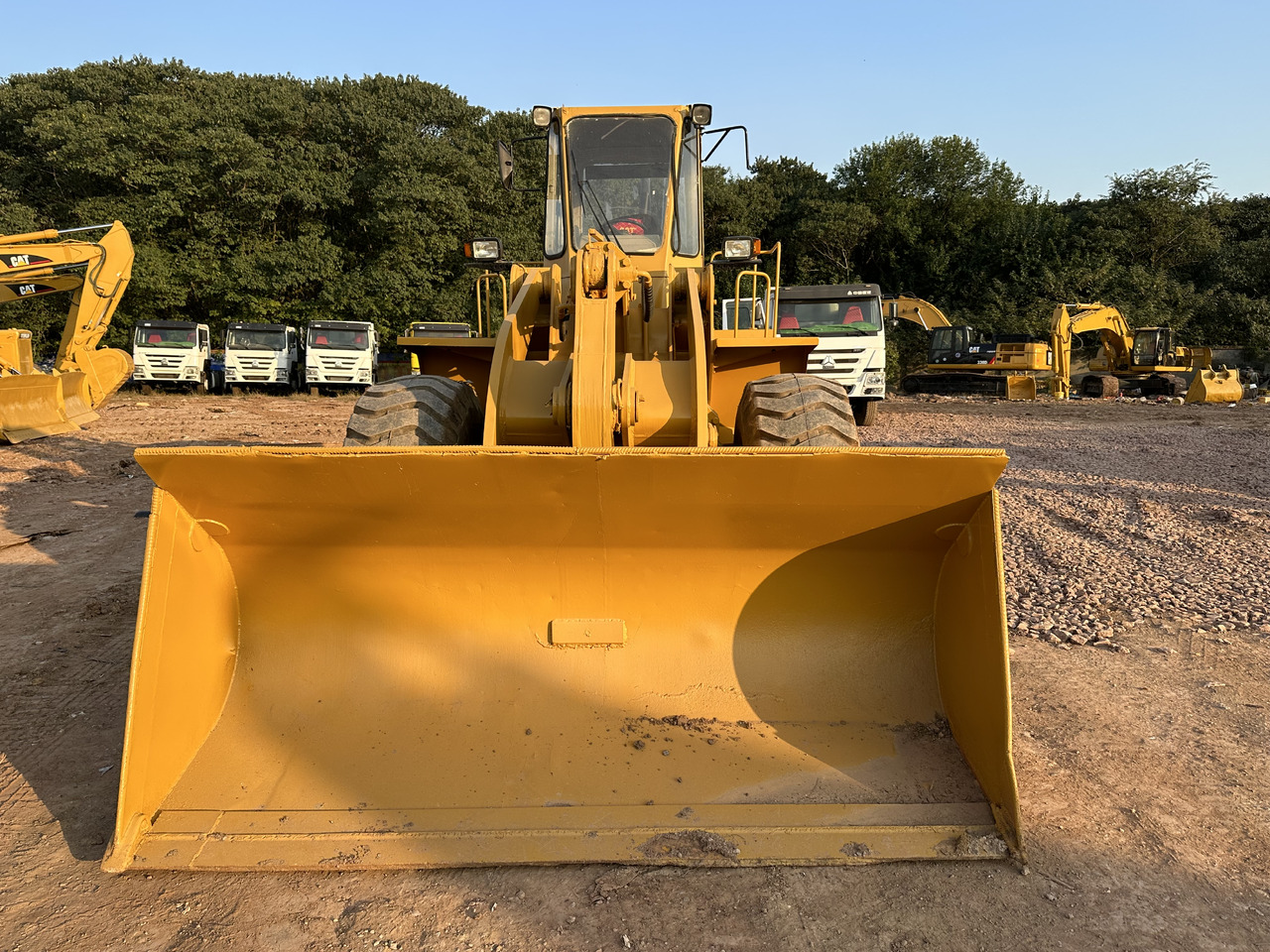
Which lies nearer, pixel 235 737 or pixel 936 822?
pixel 936 822

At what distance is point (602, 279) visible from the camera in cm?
412

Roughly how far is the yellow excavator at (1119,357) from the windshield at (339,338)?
20255mm

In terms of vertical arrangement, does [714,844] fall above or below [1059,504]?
below

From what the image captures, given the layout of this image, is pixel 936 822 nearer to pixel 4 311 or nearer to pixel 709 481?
pixel 709 481

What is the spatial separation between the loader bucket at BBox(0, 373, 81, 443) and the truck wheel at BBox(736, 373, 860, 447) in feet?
37.7

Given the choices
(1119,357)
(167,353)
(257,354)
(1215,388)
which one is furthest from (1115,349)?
(167,353)

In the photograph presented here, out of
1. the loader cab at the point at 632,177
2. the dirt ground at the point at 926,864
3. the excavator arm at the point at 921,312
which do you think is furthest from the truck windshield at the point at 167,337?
the loader cab at the point at 632,177

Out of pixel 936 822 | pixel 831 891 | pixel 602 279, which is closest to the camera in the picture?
pixel 831 891

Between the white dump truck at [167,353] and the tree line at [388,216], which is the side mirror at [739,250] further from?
the tree line at [388,216]

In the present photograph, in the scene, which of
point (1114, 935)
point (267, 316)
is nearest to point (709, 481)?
point (1114, 935)

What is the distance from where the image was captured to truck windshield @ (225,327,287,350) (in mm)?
23672

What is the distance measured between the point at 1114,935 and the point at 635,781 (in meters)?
1.36

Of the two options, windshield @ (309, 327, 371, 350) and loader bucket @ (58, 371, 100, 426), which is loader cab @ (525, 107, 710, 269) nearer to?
loader bucket @ (58, 371, 100, 426)

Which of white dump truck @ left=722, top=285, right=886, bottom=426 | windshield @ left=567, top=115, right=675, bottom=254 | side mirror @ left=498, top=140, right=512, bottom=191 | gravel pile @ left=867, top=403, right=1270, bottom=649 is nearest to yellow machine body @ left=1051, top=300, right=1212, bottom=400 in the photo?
white dump truck @ left=722, top=285, right=886, bottom=426
